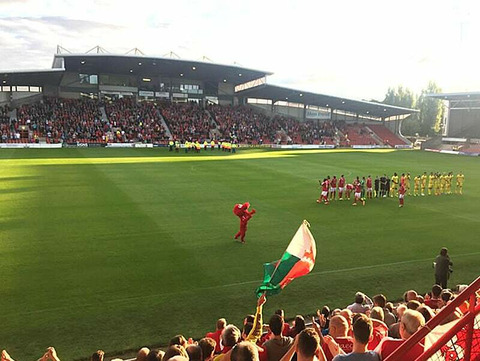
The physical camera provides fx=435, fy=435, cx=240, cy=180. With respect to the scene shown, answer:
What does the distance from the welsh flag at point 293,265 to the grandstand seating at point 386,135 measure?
71.9 m

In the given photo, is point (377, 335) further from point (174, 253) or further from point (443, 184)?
point (443, 184)

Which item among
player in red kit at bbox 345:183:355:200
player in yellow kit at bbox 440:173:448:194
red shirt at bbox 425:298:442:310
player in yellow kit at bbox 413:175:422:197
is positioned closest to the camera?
red shirt at bbox 425:298:442:310

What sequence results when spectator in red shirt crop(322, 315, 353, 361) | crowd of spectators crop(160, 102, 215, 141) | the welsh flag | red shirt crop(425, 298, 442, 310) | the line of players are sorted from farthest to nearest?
crowd of spectators crop(160, 102, 215, 141) → the line of players → red shirt crop(425, 298, 442, 310) → the welsh flag → spectator in red shirt crop(322, 315, 353, 361)

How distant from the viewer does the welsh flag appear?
21.5 feet

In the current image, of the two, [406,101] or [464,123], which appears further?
[406,101]

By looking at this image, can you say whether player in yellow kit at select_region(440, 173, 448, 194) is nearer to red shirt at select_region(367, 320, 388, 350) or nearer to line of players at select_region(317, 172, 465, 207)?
line of players at select_region(317, 172, 465, 207)

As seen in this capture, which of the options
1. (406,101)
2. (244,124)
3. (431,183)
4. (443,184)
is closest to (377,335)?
(443,184)

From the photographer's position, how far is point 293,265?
21.6ft

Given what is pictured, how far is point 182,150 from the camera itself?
4988 centimetres

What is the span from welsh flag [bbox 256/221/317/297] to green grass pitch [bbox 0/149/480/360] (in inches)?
102

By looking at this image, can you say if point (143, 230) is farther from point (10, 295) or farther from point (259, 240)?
point (10, 295)

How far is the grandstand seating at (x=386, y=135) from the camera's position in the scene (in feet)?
247

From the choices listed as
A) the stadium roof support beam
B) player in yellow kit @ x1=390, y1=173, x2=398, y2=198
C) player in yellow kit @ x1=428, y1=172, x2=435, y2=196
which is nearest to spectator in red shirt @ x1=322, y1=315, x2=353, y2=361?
player in yellow kit @ x1=390, y1=173, x2=398, y2=198

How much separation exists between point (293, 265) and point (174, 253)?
22.6 feet
